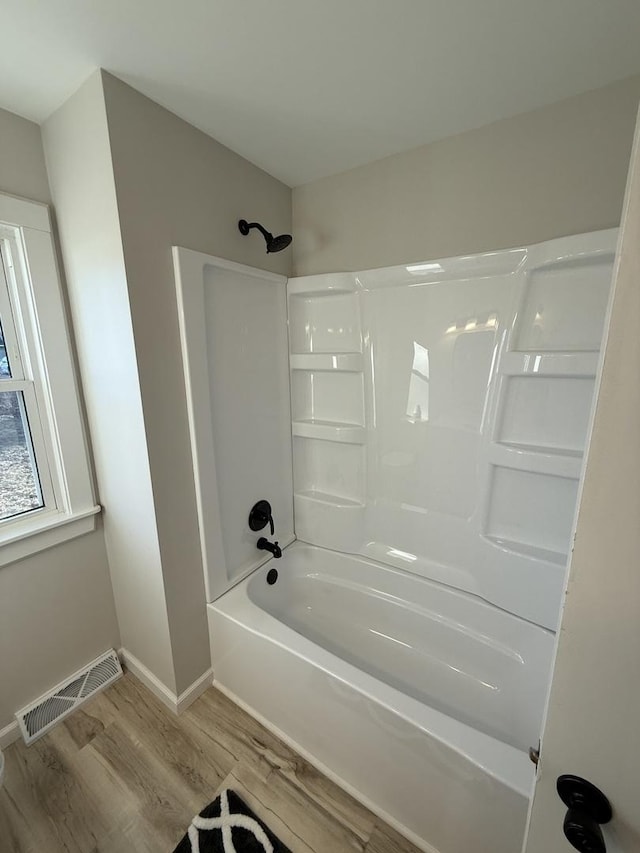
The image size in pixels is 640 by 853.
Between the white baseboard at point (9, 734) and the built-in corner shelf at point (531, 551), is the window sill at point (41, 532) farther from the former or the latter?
the built-in corner shelf at point (531, 551)

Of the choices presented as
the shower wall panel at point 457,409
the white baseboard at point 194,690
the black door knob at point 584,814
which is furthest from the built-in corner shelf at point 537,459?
the white baseboard at point 194,690

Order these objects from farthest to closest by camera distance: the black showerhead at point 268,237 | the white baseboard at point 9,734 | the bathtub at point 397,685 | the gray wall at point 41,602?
1. the black showerhead at point 268,237
2. the white baseboard at point 9,734
3. the gray wall at point 41,602
4. the bathtub at point 397,685

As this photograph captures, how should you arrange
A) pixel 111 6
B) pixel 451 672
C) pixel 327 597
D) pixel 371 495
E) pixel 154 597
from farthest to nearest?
pixel 327 597 → pixel 371 495 → pixel 451 672 → pixel 154 597 → pixel 111 6

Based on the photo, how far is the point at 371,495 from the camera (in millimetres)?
1812

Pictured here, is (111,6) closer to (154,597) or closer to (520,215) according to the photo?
(520,215)

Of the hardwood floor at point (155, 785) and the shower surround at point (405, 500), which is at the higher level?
the shower surround at point (405, 500)

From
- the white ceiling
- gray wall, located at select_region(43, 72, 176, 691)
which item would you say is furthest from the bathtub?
the white ceiling

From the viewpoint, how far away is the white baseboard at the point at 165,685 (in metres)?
1.50

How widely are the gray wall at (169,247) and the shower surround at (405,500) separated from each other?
0.07 metres

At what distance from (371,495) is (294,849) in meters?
1.28

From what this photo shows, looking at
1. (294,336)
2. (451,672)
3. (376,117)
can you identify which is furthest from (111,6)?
(451,672)

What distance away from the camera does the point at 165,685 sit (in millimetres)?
1523

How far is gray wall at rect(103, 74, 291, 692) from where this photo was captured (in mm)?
1128

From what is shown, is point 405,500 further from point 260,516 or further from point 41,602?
point 41,602
